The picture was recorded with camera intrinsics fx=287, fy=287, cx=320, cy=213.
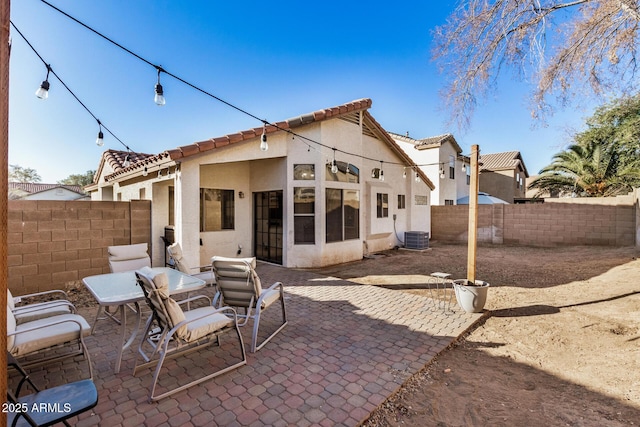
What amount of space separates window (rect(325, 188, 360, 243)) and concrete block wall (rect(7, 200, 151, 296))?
17.6 ft

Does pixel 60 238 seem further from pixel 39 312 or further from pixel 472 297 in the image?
pixel 472 297

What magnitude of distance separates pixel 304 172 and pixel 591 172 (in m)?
18.3

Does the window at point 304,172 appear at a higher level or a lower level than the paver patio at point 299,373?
higher

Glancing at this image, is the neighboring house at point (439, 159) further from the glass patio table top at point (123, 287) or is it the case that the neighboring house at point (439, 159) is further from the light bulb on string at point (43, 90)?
the light bulb on string at point (43, 90)

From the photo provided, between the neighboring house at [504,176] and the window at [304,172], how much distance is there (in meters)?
22.6

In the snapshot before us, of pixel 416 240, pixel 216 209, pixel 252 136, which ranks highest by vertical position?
pixel 252 136

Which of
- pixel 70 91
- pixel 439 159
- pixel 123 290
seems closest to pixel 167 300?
pixel 123 290

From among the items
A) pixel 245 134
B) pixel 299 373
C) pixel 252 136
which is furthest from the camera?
pixel 252 136

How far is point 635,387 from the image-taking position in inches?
128

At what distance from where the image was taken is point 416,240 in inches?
528

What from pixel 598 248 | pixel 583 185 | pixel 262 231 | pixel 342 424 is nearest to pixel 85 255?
pixel 262 231

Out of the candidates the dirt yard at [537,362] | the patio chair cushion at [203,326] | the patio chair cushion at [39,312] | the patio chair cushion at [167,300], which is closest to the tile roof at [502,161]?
the dirt yard at [537,362]

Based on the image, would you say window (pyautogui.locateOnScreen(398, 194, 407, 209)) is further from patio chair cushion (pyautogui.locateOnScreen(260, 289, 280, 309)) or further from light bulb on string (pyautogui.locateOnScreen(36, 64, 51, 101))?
light bulb on string (pyautogui.locateOnScreen(36, 64, 51, 101))

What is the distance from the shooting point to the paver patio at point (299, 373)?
2.63 metres
